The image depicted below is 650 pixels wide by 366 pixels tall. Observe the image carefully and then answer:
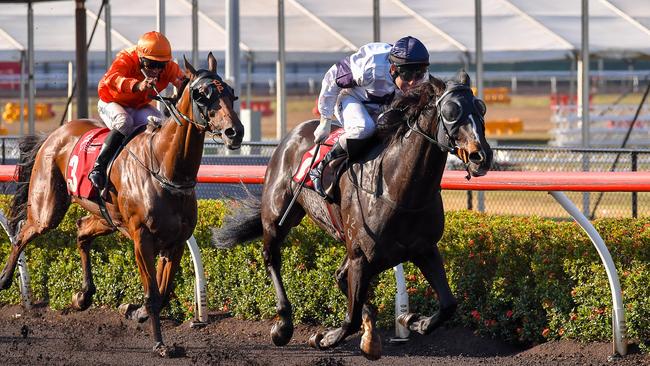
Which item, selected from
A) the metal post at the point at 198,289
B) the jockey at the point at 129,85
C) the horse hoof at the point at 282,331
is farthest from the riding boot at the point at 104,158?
the horse hoof at the point at 282,331

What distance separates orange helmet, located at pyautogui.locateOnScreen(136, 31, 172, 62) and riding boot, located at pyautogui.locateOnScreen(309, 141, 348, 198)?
1.29 m

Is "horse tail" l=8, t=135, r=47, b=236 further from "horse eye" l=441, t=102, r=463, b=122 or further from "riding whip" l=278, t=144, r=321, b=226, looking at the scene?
"horse eye" l=441, t=102, r=463, b=122

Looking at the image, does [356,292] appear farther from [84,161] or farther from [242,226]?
[84,161]

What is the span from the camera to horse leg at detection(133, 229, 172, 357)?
6.38m

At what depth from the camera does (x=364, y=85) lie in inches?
229

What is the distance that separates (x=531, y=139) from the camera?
960 inches

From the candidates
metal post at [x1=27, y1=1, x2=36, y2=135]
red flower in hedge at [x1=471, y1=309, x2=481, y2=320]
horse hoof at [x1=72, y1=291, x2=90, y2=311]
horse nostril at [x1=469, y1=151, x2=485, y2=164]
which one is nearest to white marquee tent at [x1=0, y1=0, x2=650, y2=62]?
metal post at [x1=27, y1=1, x2=36, y2=135]

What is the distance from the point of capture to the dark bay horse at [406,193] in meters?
4.86

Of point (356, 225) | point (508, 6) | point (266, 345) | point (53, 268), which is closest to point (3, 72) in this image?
point (508, 6)

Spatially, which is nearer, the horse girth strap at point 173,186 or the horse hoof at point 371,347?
the horse hoof at point 371,347

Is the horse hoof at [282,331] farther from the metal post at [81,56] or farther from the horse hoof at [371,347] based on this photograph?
the metal post at [81,56]

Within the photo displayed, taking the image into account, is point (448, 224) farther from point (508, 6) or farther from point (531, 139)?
point (531, 139)

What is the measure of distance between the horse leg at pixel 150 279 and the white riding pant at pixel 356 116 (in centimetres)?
132

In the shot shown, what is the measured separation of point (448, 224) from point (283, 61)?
20.8ft
